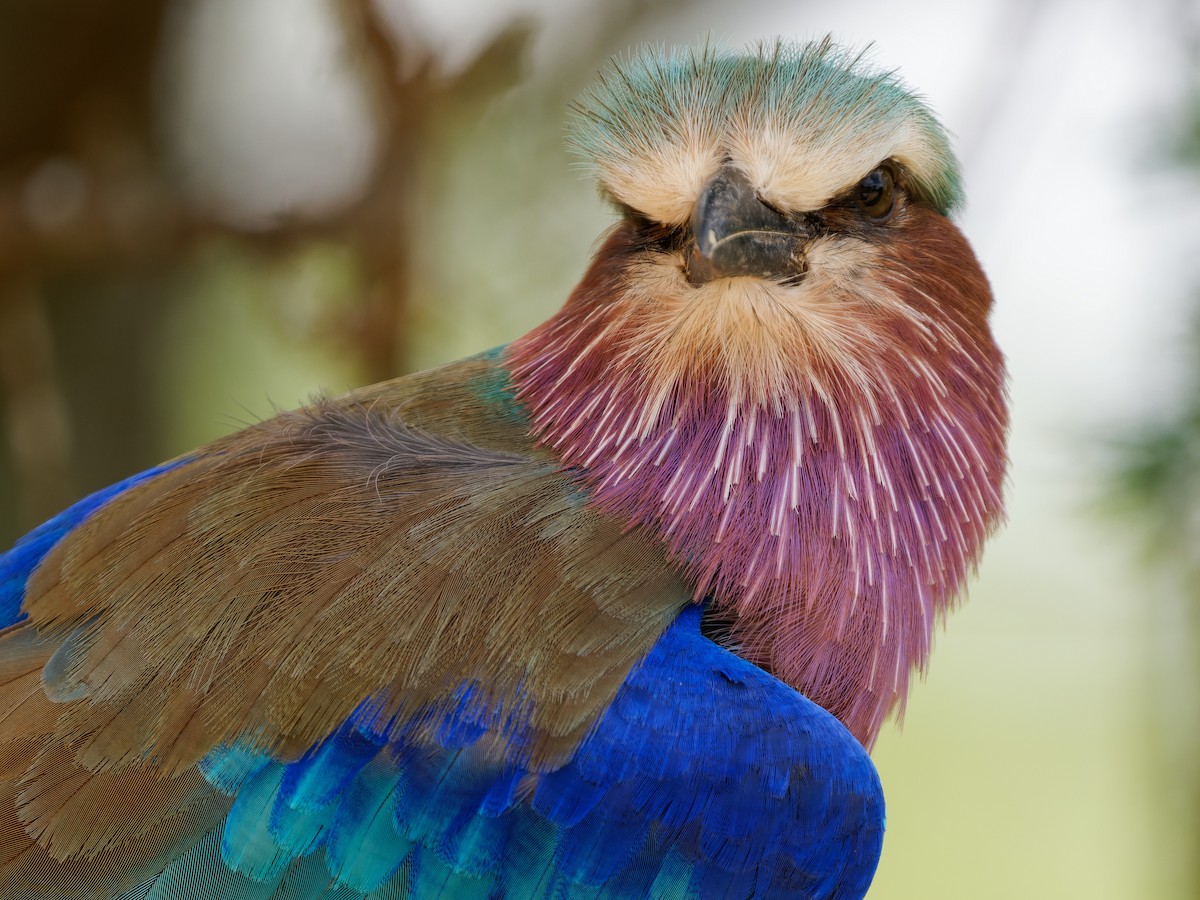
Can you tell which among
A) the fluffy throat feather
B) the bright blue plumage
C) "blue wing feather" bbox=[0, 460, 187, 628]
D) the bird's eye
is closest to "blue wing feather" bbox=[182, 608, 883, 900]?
the bright blue plumage

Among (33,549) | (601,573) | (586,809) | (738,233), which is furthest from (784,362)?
(33,549)

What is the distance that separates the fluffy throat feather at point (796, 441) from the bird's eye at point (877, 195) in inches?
3.0

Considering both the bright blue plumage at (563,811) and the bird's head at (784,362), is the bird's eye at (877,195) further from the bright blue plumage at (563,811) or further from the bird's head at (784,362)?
the bright blue plumage at (563,811)

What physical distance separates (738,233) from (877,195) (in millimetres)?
286

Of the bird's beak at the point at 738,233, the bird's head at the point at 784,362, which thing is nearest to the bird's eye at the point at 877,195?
the bird's head at the point at 784,362

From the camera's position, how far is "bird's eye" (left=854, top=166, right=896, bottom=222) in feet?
5.81

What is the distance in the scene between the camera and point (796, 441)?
1.74 meters

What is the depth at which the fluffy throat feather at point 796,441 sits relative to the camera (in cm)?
169

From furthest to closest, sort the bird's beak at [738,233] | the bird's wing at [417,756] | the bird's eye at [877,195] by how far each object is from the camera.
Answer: the bird's eye at [877,195], the bird's beak at [738,233], the bird's wing at [417,756]

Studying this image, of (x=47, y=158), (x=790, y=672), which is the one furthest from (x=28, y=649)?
(x=47, y=158)

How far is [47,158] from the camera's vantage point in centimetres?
370

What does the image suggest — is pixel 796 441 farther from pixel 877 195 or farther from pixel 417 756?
pixel 417 756

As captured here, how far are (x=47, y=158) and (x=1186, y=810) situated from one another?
3.70 m

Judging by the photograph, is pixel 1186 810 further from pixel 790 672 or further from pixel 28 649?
pixel 28 649
